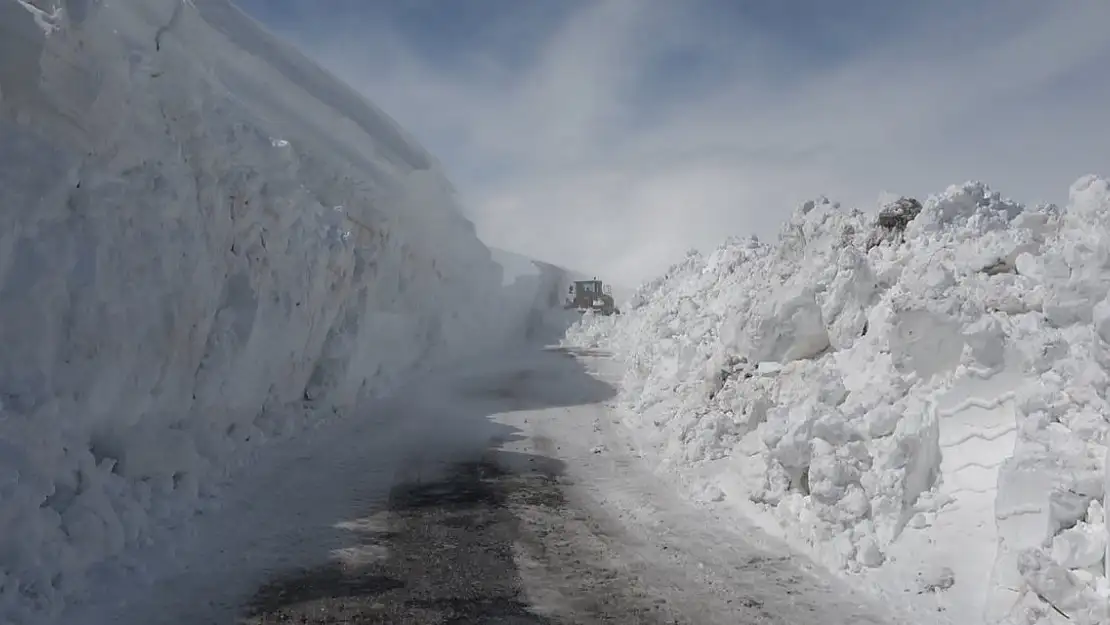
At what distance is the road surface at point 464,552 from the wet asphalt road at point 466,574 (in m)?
0.02

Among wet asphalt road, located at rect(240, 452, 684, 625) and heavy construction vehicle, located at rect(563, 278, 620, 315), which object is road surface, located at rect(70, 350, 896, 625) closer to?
wet asphalt road, located at rect(240, 452, 684, 625)

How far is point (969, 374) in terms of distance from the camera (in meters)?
8.64

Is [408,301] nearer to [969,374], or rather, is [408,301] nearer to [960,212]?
[960,212]

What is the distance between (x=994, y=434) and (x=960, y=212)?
5993 millimetres

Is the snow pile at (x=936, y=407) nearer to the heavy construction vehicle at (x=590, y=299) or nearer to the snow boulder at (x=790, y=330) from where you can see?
the snow boulder at (x=790, y=330)

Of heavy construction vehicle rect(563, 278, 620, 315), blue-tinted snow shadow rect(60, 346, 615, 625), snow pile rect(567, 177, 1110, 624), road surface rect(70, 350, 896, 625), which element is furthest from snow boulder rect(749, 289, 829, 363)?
heavy construction vehicle rect(563, 278, 620, 315)

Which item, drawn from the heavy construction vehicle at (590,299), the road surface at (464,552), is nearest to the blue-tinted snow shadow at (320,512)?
the road surface at (464,552)

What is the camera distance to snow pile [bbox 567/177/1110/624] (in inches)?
254

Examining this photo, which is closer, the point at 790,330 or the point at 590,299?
the point at 790,330

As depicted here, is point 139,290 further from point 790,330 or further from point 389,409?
point 790,330

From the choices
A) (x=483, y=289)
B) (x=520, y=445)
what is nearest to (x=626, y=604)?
(x=520, y=445)

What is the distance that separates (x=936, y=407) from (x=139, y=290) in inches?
406

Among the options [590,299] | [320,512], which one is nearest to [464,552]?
[320,512]

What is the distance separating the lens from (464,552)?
8328 mm
